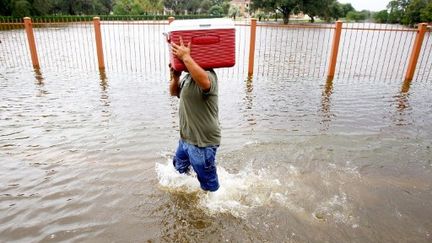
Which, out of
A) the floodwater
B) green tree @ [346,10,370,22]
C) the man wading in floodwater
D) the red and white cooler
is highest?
the red and white cooler

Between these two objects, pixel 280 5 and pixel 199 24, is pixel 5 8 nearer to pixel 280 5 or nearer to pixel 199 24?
pixel 280 5

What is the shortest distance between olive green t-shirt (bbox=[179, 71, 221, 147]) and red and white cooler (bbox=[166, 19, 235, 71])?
143 mm

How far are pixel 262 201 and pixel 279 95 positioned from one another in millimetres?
5149

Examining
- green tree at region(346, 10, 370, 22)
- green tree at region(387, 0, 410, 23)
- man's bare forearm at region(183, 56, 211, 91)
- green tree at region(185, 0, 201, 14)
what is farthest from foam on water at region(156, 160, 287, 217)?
green tree at region(185, 0, 201, 14)

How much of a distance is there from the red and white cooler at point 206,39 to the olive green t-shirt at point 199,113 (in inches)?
5.6

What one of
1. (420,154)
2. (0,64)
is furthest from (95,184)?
(0,64)

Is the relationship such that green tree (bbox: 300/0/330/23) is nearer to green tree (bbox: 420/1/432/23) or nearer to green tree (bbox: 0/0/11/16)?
green tree (bbox: 420/1/432/23)

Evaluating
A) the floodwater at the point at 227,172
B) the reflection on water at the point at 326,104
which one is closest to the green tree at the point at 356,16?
the reflection on water at the point at 326,104

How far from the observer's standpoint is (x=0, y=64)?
12.4 m

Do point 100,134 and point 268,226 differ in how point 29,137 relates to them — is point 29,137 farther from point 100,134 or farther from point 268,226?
point 268,226

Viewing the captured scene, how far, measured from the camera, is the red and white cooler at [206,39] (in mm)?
2461

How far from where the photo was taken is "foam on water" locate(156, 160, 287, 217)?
11.4 feet

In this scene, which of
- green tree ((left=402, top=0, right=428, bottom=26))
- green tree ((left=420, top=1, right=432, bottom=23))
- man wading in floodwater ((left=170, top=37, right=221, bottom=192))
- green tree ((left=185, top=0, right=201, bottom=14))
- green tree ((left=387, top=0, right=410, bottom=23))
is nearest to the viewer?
man wading in floodwater ((left=170, top=37, right=221, bottom=192))

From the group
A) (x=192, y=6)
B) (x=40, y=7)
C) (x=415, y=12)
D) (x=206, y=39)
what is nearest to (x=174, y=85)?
(x=206, y=39)
